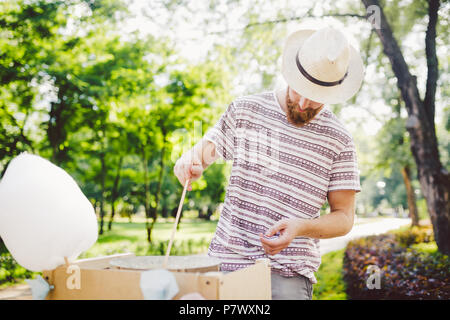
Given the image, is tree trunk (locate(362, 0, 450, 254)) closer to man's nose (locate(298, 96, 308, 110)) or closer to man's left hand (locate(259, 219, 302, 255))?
man's nose (locate(298, 96, 308, 110))

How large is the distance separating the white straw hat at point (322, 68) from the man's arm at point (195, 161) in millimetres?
562

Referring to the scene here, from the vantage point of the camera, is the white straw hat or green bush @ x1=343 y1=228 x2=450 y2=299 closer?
the white straw hat

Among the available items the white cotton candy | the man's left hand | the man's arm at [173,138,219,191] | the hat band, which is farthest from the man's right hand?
the hat band

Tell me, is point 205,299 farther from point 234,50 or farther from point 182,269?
point 234,50

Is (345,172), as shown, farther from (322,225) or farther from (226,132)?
(226,132)

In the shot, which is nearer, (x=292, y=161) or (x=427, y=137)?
(x=292, y=161)

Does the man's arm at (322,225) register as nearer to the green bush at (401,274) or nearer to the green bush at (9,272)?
the green bush at (401,274)

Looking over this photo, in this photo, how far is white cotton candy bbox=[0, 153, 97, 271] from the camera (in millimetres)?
1465

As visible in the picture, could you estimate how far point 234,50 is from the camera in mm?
9453

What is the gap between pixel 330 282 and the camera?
9188mm

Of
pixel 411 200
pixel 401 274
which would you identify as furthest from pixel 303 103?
pixel 411 200

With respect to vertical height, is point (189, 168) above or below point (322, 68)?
below

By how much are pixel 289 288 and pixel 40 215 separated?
46.5 inches

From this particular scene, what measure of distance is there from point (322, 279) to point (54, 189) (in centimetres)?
894
